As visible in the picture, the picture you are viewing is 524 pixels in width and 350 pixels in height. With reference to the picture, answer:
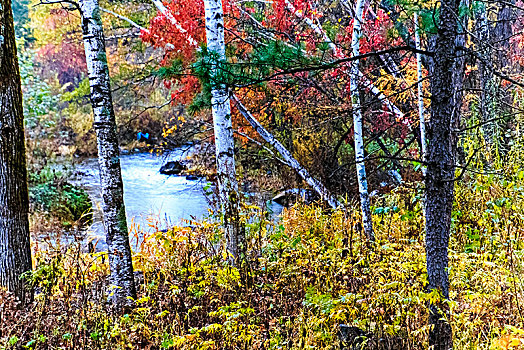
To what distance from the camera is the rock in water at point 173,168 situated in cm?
1379

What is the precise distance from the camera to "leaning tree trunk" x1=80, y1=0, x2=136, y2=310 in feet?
13.0

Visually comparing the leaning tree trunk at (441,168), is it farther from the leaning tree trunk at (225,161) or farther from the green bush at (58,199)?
the green bush at (58,199)

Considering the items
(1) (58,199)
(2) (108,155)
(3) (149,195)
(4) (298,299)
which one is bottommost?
(4) (298,299)

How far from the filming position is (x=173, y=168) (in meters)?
13.9

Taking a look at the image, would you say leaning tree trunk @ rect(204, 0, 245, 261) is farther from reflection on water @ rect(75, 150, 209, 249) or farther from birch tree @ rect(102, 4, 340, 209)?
reflection on water @ rect(75, 150, 209, 249)

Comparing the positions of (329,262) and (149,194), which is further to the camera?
(149,194)

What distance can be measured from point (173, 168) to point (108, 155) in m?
9.88

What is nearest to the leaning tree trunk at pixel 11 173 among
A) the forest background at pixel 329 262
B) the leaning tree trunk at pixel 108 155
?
the forest background at pixel 329 262

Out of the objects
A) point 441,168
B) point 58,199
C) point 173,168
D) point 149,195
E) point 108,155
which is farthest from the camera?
point 173,168

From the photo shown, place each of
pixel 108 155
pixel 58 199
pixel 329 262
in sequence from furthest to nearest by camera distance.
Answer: pixel 58 199, pixel 329 262, pixel 108 155

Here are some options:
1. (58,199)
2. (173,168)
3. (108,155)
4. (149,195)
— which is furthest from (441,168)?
(173,168)

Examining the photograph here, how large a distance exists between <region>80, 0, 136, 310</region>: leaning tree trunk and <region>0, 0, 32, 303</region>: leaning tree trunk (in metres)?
0.91

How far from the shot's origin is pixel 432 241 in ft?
8.75

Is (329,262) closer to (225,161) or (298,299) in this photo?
(298,299)
